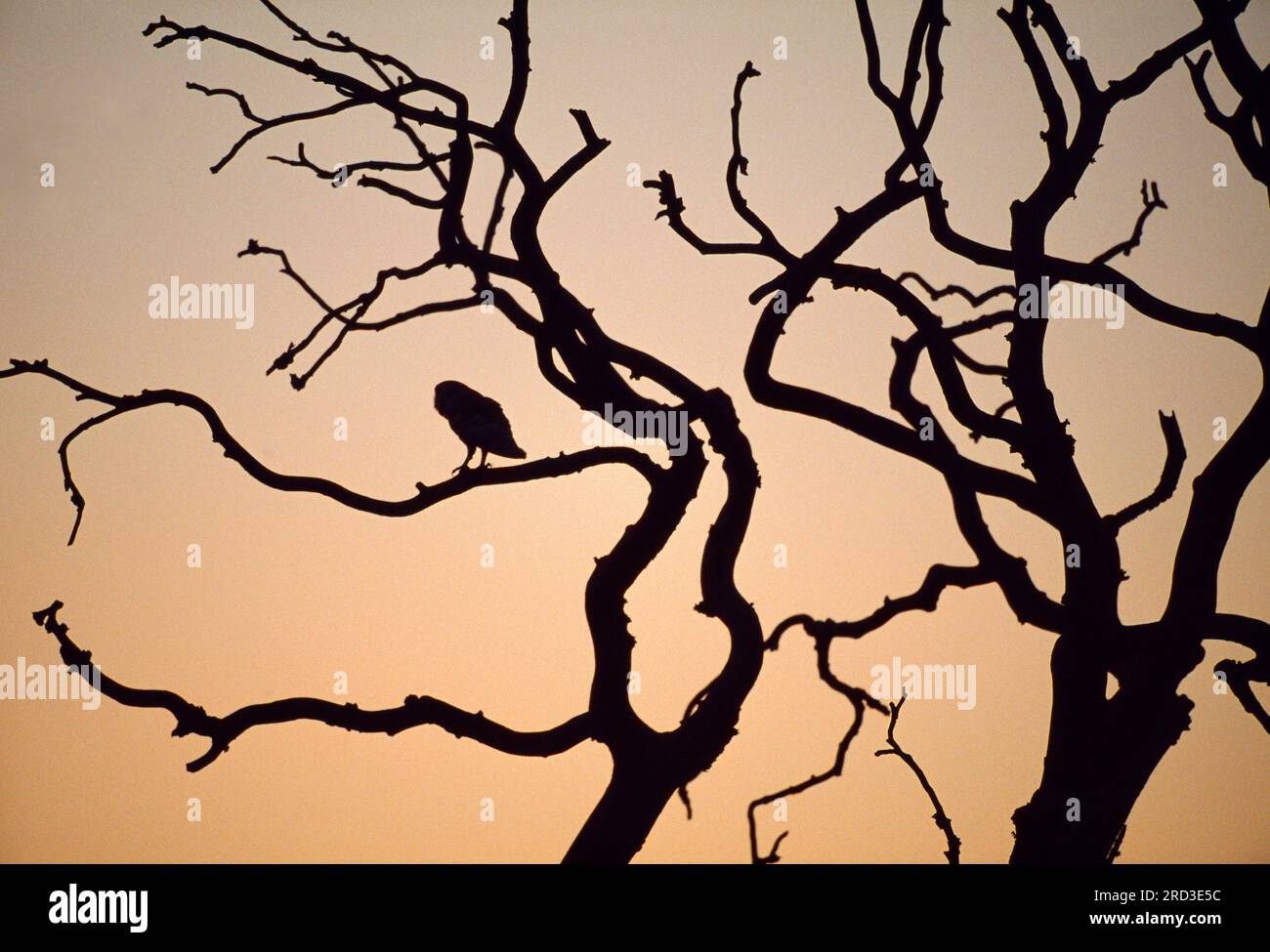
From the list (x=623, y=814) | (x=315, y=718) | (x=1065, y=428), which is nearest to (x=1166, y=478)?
(x=1065, y=428)

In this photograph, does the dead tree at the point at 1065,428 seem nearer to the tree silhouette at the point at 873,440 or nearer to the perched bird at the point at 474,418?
the tree silhouette at the point at 873,440

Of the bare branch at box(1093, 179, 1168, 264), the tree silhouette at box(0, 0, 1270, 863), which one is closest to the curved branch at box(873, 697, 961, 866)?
the tree silhouette at box(0, 0, 1270, 863)

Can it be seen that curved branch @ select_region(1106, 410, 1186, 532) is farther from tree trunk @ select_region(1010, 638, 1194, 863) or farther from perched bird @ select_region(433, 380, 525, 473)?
perched bird @ select_region(433, 380, 525, 473)

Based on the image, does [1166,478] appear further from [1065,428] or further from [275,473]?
[275,473]

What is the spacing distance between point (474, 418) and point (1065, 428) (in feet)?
8.28

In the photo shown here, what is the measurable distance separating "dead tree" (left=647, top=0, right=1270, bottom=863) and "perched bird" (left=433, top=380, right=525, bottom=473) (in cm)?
166

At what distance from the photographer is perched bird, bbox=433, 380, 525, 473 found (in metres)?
4.71

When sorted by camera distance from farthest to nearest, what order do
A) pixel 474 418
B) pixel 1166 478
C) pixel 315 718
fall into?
pixel 474 418, pixel 1166 478, pixel 315 718

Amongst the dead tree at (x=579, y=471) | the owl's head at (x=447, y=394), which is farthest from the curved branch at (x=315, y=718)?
the owl's head at (x=447, y=394)

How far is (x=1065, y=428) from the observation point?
3123mm

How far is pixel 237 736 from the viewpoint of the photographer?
2.91 metres
